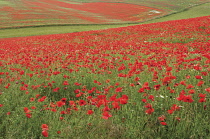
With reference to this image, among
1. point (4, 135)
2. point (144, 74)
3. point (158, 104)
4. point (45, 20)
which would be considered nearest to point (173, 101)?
point (158, 104)

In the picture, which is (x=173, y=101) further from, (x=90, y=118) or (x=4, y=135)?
(x=4, y=135)

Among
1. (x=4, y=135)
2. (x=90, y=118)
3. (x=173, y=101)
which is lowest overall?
(x=4, y=135)

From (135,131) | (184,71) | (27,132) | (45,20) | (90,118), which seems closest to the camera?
(135,131)

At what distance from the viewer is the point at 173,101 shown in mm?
3129

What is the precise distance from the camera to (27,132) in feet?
8.73

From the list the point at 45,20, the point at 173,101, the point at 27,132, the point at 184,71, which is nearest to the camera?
the point at 27,132

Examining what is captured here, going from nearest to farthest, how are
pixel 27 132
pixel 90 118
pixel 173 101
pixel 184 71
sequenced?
pixel 27 132 → pixel 90 118 → pixel 173 101 → pixel 184 71

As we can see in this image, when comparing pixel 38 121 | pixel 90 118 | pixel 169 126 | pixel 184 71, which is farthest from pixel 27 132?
pixel 184 71

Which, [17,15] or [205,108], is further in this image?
[17,15]

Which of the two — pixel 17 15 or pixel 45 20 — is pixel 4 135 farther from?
pixel 17 15

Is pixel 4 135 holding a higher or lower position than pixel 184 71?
lower

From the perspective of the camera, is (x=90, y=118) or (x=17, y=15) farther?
(x=17, y=15)

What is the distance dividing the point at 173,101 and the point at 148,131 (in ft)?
2.95

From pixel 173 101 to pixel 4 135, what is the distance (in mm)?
2740
